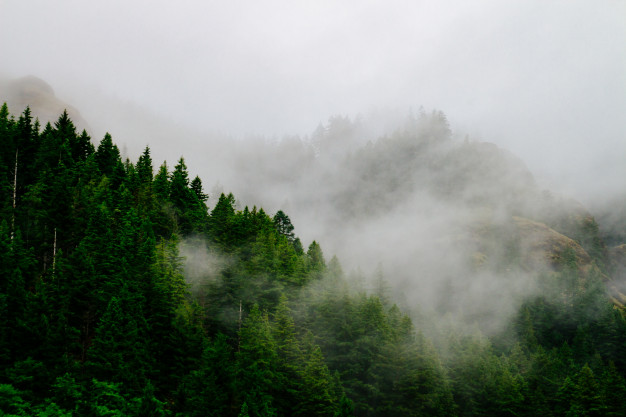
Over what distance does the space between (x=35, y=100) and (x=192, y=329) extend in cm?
18337

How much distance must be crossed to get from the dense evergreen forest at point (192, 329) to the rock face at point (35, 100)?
114 meters

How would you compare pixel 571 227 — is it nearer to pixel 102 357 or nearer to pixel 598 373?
pixel 598 373

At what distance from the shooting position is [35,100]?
7067 inches

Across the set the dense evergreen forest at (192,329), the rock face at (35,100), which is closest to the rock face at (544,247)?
the dense evergreen forest at (192,329)

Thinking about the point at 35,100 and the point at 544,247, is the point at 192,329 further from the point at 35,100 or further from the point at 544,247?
the point at 35,100

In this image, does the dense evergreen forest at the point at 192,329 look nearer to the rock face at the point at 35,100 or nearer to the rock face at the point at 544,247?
the rock face at the point at 544,247

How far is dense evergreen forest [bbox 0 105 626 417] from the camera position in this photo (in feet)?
114

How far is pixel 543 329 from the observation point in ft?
305

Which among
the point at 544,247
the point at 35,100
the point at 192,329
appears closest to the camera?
the point at 192,329

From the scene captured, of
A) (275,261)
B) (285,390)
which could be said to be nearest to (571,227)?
(275,261)

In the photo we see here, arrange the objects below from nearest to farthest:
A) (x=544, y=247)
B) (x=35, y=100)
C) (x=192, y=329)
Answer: (x=192, y=329), (x=544, y=247), (x=35, y=100)

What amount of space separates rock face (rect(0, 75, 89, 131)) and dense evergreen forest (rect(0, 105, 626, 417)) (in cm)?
11435

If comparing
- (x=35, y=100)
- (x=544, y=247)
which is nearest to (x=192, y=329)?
(x=544, y=247)

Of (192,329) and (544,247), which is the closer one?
(192,329)
